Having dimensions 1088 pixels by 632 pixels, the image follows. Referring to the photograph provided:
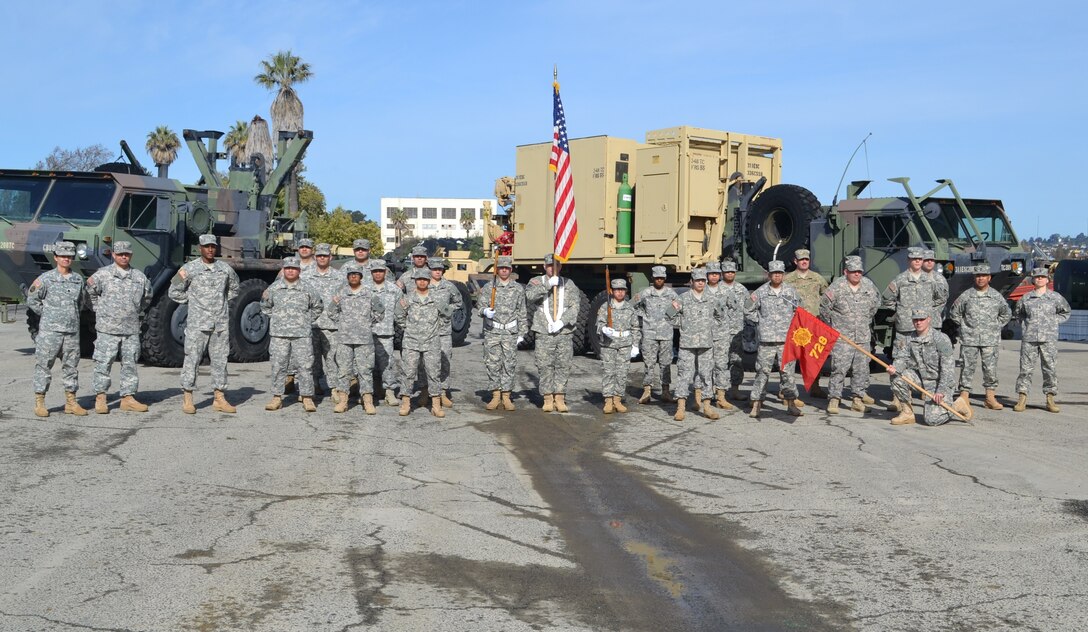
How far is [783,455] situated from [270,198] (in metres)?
12.3

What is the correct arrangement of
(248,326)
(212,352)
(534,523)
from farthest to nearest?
(248,326) < (212,352) < (534,523)

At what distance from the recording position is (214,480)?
805 cm

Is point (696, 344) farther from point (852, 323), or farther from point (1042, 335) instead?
point (1042, 335)

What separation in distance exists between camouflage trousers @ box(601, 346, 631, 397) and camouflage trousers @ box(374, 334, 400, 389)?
246cm

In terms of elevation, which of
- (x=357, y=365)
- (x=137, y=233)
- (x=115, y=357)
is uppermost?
(x=137, y=233)

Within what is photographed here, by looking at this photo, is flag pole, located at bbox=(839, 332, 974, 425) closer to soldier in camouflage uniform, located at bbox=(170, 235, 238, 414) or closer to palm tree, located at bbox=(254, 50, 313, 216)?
soldier in camouflage uniform, located at bbox=(170, 235, 238, 414)

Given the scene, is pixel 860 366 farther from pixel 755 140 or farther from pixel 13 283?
pixel 13 283

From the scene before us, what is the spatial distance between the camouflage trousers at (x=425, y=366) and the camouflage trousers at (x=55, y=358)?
11.0 ft

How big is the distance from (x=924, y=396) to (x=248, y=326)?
10058 millimetres

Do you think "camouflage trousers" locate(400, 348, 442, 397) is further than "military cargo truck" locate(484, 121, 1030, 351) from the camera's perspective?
No

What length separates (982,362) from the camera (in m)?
12.6

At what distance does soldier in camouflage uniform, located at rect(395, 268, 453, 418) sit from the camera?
38.1 feet

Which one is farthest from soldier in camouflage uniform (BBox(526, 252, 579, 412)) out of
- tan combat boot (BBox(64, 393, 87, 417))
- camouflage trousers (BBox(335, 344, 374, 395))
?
tan combat boot (BBox(64, 393, 87, 417))

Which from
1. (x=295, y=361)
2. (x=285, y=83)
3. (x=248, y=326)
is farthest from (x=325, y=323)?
(x=285, y=83)
